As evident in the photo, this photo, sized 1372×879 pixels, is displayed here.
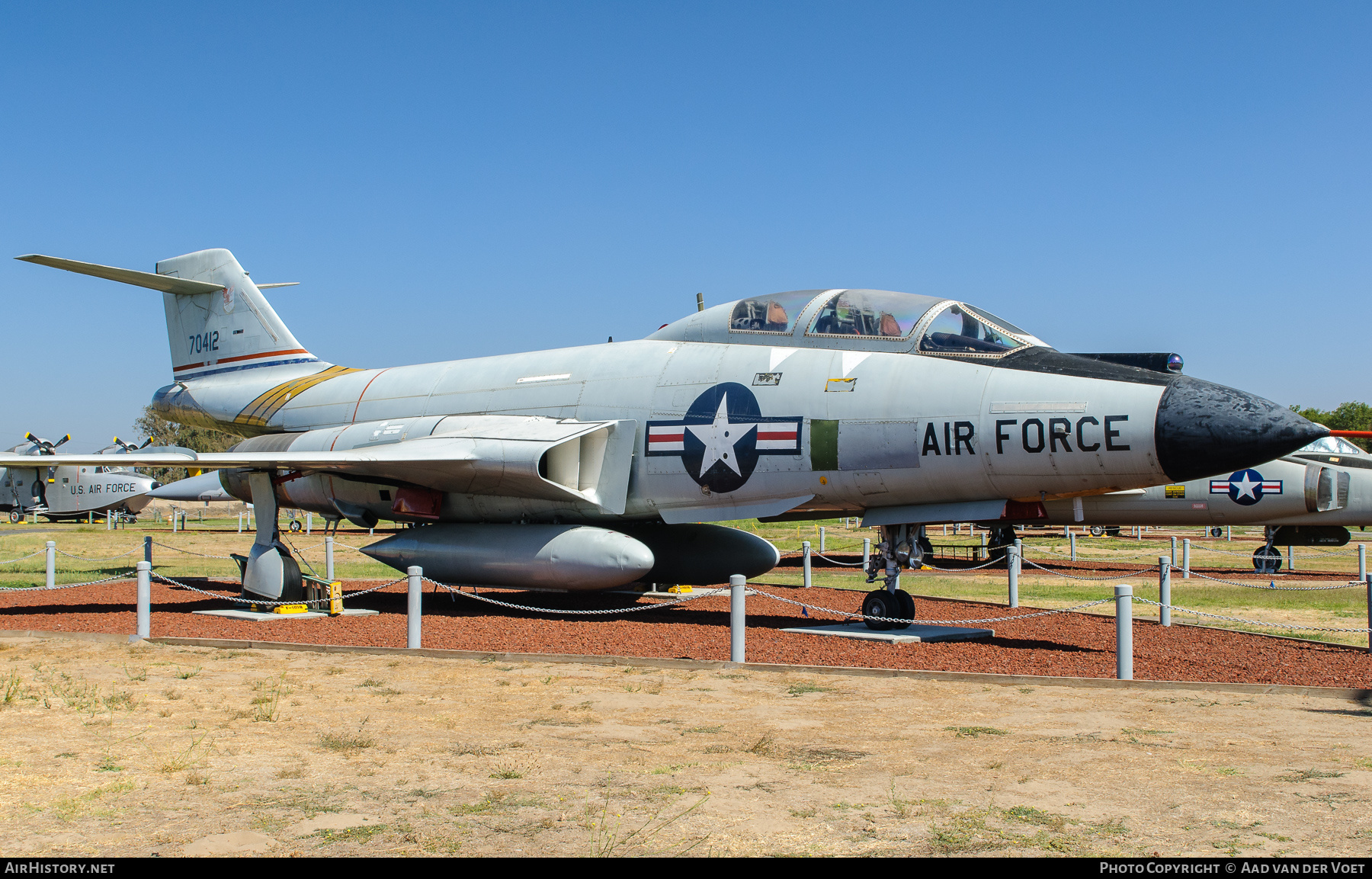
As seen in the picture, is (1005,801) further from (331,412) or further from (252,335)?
(252,335)

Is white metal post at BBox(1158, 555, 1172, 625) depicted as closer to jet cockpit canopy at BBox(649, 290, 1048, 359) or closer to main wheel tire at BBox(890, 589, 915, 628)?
main wheel tire at BBox(890, 589, 915, 628)

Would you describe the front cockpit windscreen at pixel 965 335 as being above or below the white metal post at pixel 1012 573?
above

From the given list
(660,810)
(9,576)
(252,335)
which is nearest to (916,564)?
(660,810)

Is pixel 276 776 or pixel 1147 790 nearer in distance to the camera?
pixel 1147 790

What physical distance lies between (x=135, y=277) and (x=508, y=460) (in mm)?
7540

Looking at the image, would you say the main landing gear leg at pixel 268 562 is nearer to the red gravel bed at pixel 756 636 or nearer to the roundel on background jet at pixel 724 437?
the red gravel bed at pixel 756 636

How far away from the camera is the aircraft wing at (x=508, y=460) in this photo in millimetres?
12453

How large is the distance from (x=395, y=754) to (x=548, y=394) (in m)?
7.95

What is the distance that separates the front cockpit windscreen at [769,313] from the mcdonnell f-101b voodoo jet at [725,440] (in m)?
0.02

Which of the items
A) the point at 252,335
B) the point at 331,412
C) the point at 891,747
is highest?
the point at 252,335

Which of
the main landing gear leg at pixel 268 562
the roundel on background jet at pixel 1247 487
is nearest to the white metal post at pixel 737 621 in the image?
the main landing gear leg at pixel 268 562

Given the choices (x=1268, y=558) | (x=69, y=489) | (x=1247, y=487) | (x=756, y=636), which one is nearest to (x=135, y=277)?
(x=756, y=636)

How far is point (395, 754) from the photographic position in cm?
607

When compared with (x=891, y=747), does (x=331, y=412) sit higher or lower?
higher
